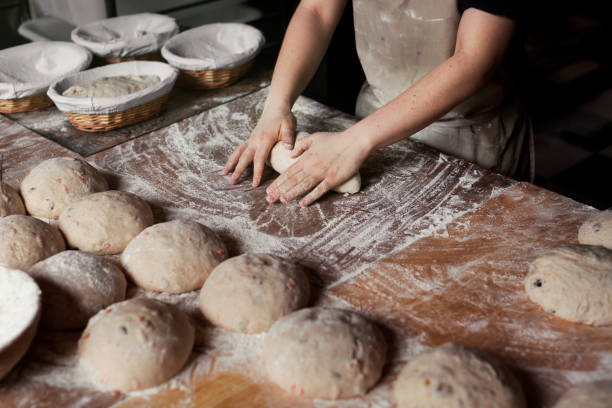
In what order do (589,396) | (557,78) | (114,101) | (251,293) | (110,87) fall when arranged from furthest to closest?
(557,78) → (110,87) → (114,101) → (251,293) → (589,396)

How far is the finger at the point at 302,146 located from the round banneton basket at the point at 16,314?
94 cm

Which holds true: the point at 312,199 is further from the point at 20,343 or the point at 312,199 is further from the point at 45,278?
the point at 20,343

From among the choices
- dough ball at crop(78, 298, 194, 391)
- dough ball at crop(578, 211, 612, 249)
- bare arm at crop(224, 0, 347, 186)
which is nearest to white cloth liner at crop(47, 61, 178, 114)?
bare arm at crop(224, 0, 347, 186)

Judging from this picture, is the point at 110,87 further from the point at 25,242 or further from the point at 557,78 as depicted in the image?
the point at 557,78

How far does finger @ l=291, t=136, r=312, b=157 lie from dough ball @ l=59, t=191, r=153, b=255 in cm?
55

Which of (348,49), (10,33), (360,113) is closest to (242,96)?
(360,113)

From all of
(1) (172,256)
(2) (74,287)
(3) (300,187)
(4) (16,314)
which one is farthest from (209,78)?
(4) (16,314)

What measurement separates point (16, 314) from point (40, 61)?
1.73 m

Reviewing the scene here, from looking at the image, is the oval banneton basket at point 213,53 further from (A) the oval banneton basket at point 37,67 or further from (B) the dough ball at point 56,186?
(B) the dough ball at point 56,186

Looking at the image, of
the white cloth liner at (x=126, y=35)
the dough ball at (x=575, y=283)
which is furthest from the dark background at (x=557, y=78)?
the dough ball at (x=575, y=283)

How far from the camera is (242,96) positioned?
102 inches

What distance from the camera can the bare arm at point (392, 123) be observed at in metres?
1.79

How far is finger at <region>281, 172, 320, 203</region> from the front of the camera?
6.11 feet

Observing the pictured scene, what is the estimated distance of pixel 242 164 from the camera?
201 centimetres
